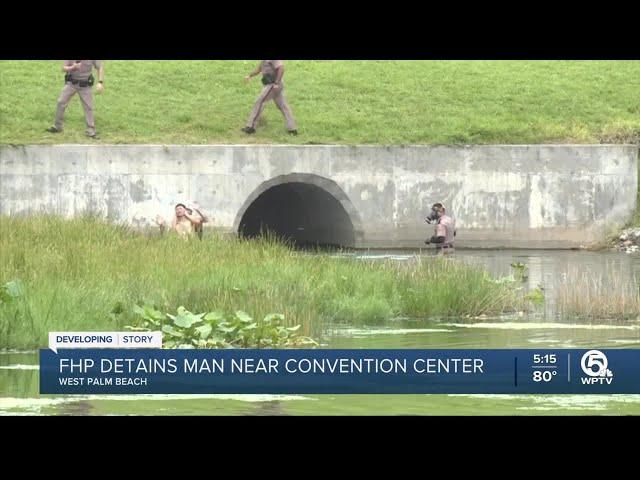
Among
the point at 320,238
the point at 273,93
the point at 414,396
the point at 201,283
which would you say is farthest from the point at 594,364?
the point at 320,238

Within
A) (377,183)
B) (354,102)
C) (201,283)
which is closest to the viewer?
(201,283)

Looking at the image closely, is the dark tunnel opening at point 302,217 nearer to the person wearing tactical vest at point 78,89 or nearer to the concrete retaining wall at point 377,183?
the concrete retaining wall at point 377,183

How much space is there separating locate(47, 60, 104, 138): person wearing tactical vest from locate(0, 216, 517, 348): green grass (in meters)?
10.1

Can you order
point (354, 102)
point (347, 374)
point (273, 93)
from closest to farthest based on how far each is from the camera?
point (347, 374)
point (273, 93)
point (354, 102)

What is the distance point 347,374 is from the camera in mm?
12312

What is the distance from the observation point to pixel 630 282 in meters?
22.2

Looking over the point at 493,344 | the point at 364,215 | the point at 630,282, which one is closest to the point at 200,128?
the point at 364,215

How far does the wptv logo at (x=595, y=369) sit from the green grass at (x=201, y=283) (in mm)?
4192

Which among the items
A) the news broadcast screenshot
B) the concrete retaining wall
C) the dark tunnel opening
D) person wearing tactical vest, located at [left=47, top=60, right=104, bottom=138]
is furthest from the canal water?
person wearing tactical vest, located at [left=47, top=60, right=104, bottom=138]

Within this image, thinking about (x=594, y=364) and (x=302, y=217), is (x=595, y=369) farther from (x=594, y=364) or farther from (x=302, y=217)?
(x=302, y=217)

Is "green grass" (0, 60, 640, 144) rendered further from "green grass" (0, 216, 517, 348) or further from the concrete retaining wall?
"green grass" (0, 216, 517, 348)

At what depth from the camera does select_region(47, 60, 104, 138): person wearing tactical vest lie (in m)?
31.6

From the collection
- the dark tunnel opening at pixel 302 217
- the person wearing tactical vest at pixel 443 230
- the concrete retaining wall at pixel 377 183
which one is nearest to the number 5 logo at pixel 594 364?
the person wearing tactical vest at pixel 443 230

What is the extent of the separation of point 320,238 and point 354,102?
3.31 m
